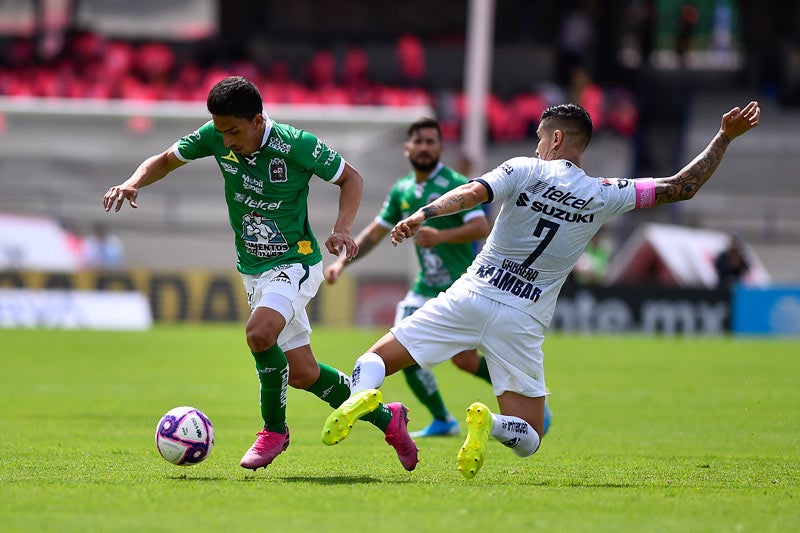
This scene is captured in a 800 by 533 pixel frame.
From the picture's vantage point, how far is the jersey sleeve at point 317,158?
7.56 m

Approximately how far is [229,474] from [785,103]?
2898 centimetres

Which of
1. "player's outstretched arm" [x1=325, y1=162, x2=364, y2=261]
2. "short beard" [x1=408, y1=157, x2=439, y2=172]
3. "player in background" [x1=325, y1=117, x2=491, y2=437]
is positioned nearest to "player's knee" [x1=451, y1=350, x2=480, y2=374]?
"player in background" [x1=325, y1=117, x2=491, y2=437]

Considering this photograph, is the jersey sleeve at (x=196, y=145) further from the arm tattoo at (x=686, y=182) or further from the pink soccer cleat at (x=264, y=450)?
the arm tattoo at (x=686, y=182)

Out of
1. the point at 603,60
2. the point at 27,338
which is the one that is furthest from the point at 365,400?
the point at 603,60

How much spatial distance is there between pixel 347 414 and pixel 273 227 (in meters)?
1.49

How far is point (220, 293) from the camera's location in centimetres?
2356

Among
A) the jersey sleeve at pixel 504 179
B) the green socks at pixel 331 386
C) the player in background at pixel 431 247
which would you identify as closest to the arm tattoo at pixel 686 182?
the jersey sleeve at pixel 504 179

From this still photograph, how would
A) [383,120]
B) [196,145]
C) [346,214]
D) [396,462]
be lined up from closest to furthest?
[346,214], [196,145], [396,462], [383,120]

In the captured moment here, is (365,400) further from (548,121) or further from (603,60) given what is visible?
(603,60)

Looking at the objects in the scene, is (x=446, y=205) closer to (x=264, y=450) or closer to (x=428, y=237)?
(x=264, y=450)

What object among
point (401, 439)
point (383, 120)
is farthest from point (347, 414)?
point (383, 120)

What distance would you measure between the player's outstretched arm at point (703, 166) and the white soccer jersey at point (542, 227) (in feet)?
0.40

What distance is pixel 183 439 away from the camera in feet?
24.0

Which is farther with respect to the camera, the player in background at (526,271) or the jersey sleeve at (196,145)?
the jersey sleeve at (196,145)
